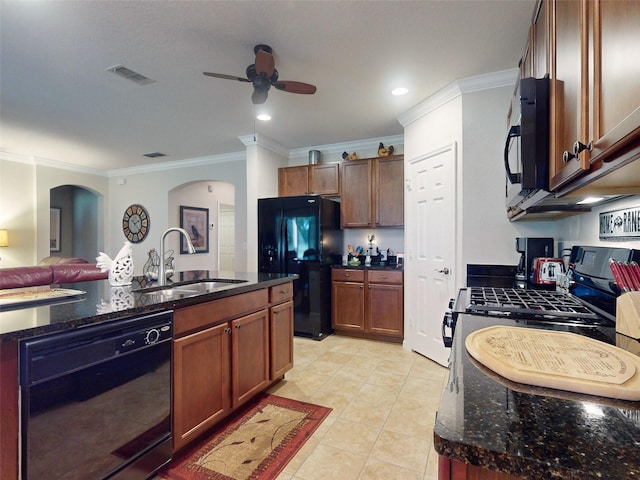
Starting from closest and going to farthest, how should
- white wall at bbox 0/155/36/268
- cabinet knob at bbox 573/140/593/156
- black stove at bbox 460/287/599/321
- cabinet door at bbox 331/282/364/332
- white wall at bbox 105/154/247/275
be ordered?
cabinet knob at bbox 573/140/593/156 → black stove at bbox 460/287/599/321 → cabinet door at bbox 331/282/364/332 → white wall at bbox 0/155/36/268 → white wall at bbox 105/154/247/275

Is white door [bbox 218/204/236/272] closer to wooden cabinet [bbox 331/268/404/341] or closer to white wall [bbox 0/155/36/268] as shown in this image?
white wall [bbox 0/155/36/268]

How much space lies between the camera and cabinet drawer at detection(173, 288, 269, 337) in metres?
1.71

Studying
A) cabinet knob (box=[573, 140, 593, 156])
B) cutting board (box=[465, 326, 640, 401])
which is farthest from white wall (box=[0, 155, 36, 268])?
cabinet knob (box=[573, 140, 593, 156])

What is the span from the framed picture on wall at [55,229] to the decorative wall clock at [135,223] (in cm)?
188

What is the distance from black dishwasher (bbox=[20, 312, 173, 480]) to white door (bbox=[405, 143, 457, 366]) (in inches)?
94.3

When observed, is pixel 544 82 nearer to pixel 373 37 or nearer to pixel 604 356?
pixel 604 356

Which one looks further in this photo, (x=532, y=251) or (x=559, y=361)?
(x=532, y=251)

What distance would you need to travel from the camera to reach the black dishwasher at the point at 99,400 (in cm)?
114

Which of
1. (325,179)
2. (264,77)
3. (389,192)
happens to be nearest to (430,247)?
(389,192)

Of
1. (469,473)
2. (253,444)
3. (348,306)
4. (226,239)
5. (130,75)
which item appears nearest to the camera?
(469,473)

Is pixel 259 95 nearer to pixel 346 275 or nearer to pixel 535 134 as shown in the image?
pixel 535 134

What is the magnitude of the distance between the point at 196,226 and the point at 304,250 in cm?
332

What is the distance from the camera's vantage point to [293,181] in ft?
15.6

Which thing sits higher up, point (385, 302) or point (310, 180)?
point (310, 180)
